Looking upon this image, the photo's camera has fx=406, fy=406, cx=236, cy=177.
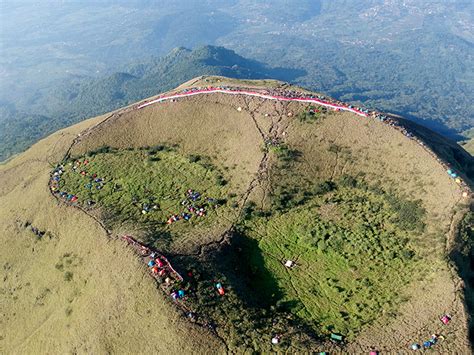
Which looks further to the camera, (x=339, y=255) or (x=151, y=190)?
(x=151, y=190)

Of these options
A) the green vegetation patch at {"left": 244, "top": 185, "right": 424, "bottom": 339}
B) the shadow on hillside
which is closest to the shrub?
the green vegetation patch at {"left": 244, "top": 185, "right": 424, "bottom": 339}

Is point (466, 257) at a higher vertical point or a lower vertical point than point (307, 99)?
lower

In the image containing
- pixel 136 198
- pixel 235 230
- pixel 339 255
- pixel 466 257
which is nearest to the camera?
pixel 466 257

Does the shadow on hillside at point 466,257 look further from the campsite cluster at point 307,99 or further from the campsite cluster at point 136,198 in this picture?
the campsite cluster at point 136,198

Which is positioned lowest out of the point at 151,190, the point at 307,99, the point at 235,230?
the point at 151,190

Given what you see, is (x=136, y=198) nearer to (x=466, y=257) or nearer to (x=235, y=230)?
(x=235, y=230)

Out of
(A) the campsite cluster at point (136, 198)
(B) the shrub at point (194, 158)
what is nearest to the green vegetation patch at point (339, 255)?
(A) the campsite cluster at point (136, 198)

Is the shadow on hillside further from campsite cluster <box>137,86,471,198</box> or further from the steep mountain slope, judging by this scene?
campsite cluster <box>137,86,471,198</box>

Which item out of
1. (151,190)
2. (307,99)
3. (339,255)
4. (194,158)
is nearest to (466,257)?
(339,255)
